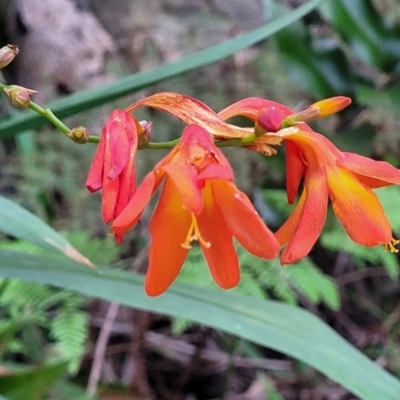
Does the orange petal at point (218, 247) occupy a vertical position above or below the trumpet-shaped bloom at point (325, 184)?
below

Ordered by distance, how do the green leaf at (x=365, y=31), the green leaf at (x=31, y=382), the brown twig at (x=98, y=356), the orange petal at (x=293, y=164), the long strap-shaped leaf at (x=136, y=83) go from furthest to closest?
the green leaf at (x=365, y=31), the brown twig at (x=98, y=356), the green leaf at (x=31, y=382), the long strap-shaped leaf at (x=136, y=83), the orange petal at (x=293, y=164)

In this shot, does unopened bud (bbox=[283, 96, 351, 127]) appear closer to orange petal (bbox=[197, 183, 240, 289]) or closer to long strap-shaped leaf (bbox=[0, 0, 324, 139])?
orange petal (bbox=[197, 183, 240, 289])

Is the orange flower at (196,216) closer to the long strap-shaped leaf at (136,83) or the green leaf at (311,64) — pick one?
the long strap-shaped leaf at (136,83)

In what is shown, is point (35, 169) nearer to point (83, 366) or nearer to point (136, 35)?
point (83, 366)

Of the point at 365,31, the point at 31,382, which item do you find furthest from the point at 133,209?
the point at 365,31

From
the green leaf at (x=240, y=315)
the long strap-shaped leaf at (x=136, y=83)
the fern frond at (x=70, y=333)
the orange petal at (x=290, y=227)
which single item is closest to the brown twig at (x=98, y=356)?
the fern frond at (x=70, y=333)

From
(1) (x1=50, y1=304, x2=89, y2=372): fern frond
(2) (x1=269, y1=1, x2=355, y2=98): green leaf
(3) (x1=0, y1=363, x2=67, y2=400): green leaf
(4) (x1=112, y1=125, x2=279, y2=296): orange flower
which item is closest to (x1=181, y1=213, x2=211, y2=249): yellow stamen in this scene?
(4) (x1=112, y1=125, x2=279, y2=296): orange flower
